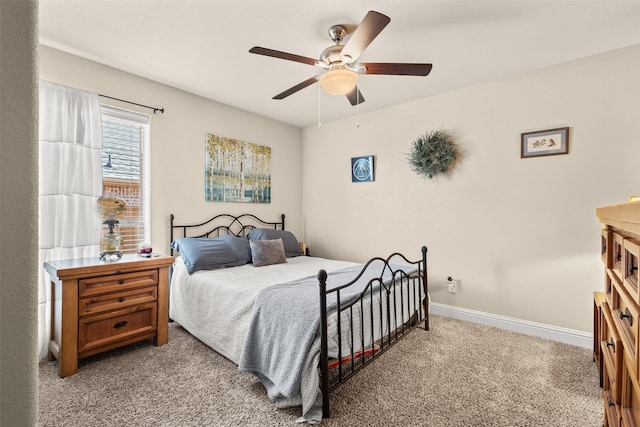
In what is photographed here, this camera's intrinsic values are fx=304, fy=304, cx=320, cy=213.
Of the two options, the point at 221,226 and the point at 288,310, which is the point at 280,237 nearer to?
the point at 221,226

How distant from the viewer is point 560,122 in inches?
109

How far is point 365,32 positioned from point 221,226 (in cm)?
278

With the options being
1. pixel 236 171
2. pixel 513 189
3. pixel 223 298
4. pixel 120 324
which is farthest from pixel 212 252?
pixel 513 189

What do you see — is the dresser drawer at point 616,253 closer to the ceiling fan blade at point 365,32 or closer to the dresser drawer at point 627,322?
the dresser drawer at point 627,322

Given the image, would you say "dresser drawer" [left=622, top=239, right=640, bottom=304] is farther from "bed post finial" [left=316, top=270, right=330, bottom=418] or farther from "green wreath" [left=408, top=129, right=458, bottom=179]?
"green wreath" [left=408, top=129, right=458, bottom=179]

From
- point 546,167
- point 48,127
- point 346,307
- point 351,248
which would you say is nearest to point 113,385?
point 346,307

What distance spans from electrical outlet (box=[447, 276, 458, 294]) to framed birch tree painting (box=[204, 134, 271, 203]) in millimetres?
2526

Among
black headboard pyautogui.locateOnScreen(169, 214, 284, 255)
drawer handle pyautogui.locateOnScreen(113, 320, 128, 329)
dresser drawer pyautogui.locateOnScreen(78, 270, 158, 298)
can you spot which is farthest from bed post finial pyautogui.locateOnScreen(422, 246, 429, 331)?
drawer handle pyautogui.locateOnScreen(113, 320, 128, 329)

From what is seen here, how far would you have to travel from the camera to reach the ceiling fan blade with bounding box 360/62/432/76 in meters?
2.03

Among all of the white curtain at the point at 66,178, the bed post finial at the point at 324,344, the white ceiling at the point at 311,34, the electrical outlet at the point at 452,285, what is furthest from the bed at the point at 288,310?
the white ceiling at the point at 311,34

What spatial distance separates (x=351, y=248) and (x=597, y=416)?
2822 mm

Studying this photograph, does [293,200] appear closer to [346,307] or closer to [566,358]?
[346,307]

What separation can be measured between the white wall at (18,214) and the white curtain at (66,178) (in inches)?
96.9

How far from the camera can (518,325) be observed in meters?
2.97
